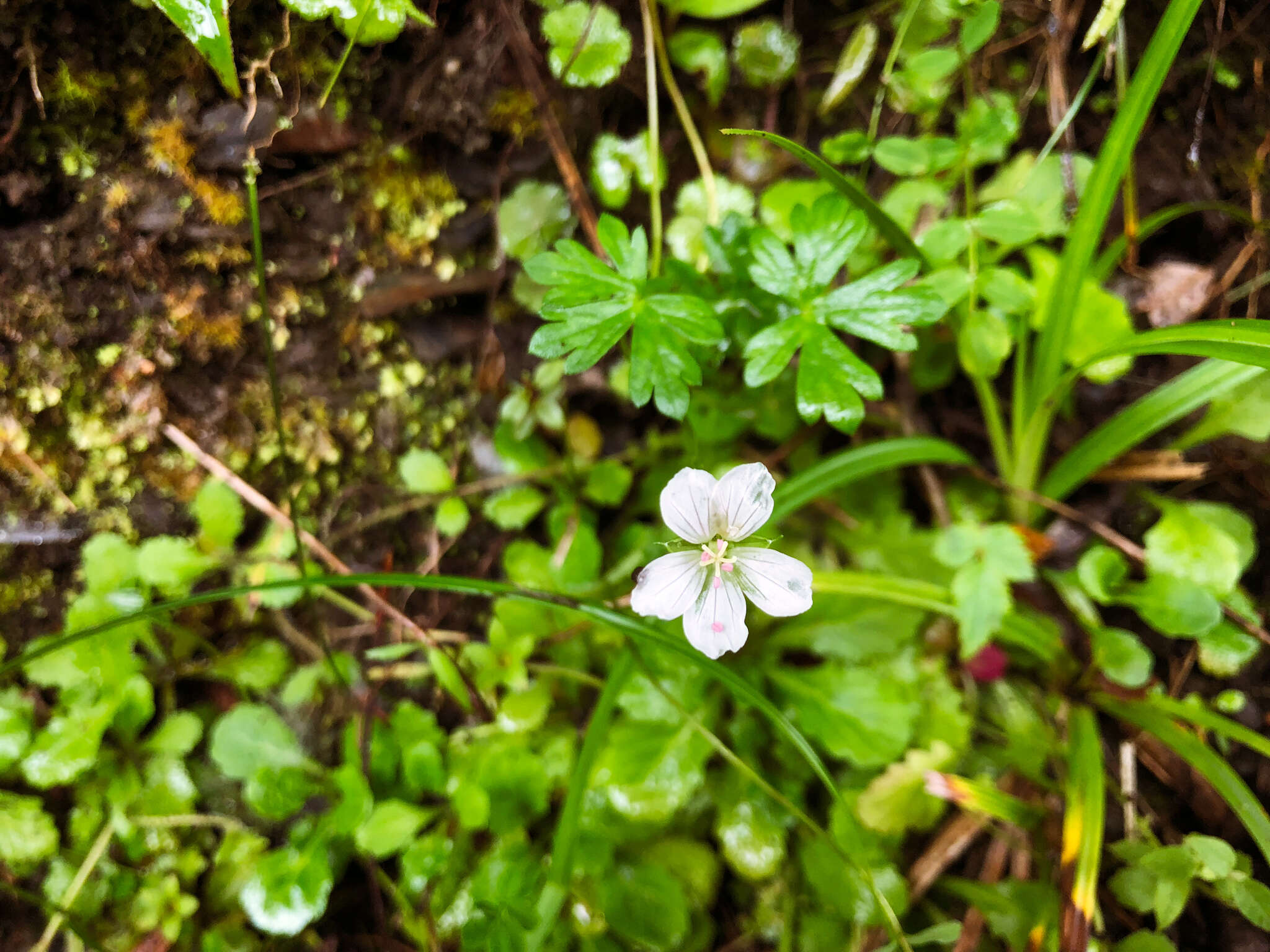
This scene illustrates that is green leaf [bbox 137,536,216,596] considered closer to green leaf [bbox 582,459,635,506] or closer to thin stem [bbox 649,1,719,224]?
green leaf [bbox 582,459,635,506]

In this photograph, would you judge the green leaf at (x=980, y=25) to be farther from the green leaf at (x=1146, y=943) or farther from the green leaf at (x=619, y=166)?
the green leaf at (x=1146, y=943)

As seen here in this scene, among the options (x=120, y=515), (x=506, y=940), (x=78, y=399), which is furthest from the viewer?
(x=120, y=515)

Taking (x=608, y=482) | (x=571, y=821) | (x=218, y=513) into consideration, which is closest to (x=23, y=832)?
(x=218, y=513)

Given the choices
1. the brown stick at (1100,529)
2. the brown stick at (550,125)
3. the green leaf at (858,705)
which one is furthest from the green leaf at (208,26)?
the brown stick at (1100,529)

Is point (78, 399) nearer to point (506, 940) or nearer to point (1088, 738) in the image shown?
point (506, 940)

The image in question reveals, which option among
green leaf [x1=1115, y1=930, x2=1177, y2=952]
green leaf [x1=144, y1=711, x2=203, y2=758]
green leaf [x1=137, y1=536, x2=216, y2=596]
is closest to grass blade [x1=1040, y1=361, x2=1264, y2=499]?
green leaf [x1=1115, y1=930, x2=1177, y2=952]

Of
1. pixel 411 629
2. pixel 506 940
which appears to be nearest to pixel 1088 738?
pixel 506 940
